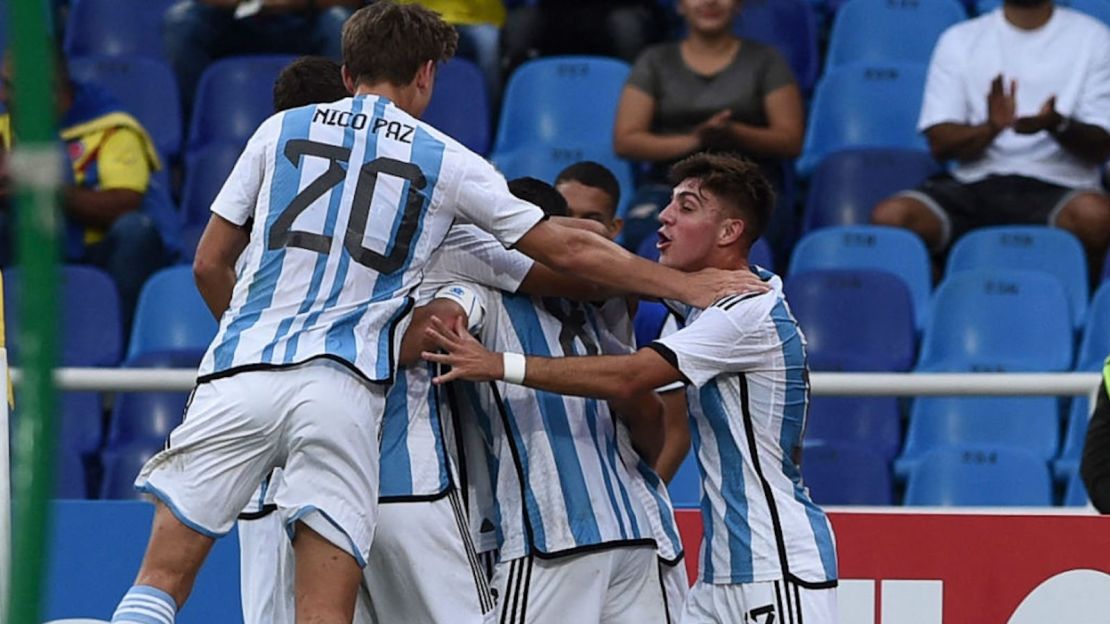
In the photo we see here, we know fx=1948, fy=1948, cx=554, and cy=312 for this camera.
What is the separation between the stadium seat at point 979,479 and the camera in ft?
23.0

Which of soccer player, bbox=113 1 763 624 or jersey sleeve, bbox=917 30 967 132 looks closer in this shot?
soccer player, bbox=113 1 763 624

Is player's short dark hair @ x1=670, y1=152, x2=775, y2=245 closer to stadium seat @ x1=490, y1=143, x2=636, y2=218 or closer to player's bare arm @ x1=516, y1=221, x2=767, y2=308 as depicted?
player's bare arm @ x1=516, y1=221, x2=767, y2=308

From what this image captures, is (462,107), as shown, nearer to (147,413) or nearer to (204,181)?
(204,181)

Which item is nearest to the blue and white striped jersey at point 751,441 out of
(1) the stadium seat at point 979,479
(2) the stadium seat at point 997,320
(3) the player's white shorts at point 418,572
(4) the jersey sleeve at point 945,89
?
(3) the player's white shorts at point 418,572

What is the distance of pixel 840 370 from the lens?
7496 mm

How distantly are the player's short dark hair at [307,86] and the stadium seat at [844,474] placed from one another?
274 centimetres

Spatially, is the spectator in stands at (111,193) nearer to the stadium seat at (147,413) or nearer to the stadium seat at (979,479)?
the stadium seat at (147,413)

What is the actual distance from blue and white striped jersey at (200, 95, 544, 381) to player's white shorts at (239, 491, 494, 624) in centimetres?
42

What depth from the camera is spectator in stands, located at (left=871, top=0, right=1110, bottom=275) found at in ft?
26.8

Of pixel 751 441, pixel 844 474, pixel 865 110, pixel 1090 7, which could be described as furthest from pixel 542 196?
pixel 1090 7

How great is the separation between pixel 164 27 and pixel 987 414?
4425 millimetres

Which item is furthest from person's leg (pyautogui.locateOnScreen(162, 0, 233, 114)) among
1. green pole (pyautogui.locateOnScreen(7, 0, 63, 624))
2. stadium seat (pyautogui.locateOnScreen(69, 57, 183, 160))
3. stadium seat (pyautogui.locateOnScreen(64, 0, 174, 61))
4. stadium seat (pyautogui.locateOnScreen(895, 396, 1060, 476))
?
green pole (pyautogui.locateOnScreen(7, 0, 63, 624))

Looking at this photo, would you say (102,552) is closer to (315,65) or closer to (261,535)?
(261,535)

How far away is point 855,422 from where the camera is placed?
24.5ft
